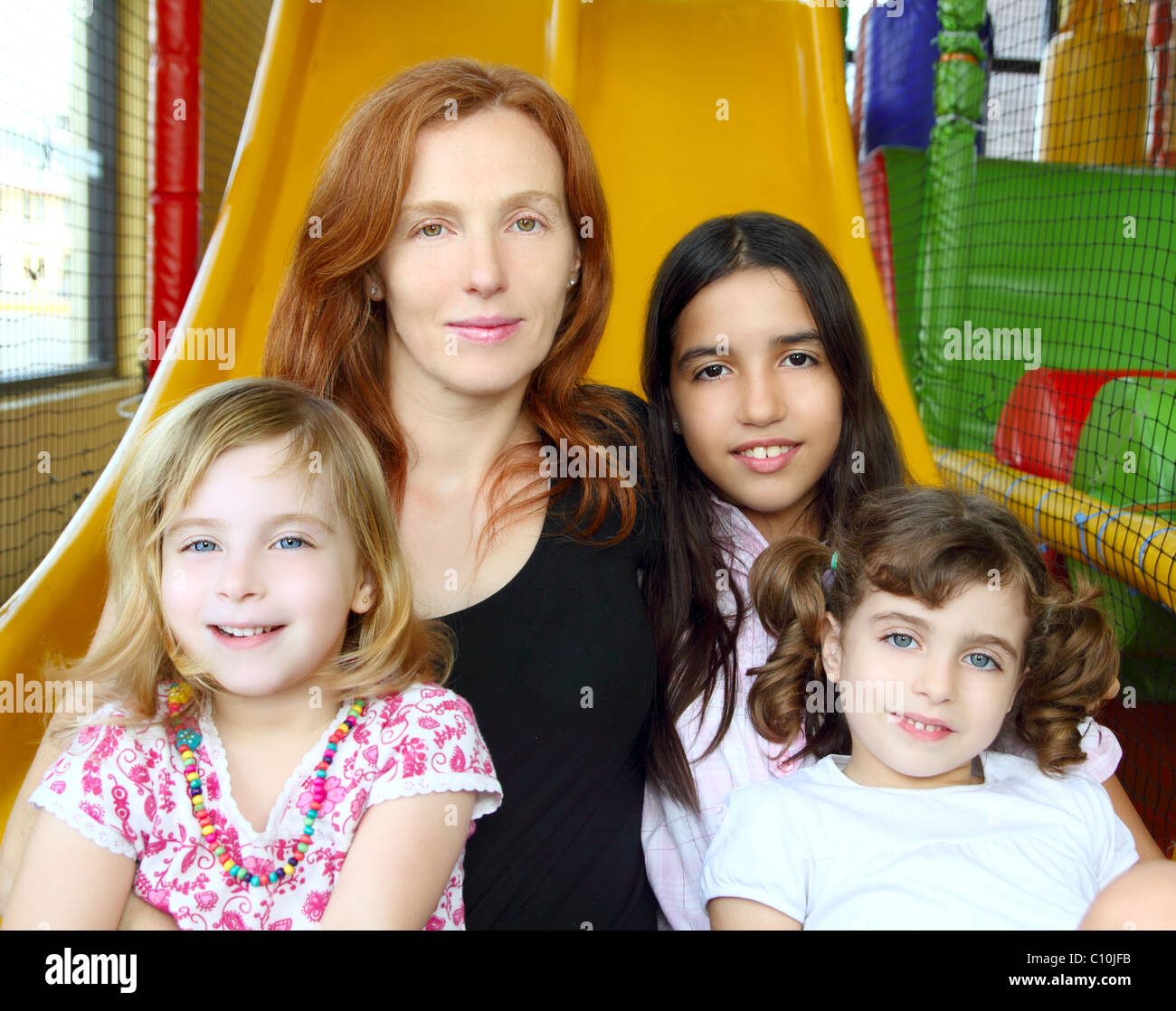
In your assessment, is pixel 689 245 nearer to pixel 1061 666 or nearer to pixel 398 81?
pixel 398 81

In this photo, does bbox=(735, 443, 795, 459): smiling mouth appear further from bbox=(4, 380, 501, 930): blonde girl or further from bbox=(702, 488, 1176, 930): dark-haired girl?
bbox=(4, 380, 501, 930): blonde girl

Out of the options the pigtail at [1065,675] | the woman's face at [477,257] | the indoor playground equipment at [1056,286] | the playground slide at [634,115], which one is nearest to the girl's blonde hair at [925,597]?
the pigtail at [1065,675]

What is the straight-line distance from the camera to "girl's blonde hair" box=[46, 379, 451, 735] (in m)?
1.07

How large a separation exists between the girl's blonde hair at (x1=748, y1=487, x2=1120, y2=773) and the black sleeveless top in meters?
0.17

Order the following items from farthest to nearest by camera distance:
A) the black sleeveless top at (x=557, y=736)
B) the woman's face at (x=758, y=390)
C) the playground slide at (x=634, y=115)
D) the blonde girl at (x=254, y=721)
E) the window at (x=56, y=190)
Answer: the window at (x=56, y=190) < the playground slide at (x=634, y=115) < the woman's face at (x=758, y=390) < the black sleeveless top at (x=557, y=736) < the blonde girl at (x=254, y=721)

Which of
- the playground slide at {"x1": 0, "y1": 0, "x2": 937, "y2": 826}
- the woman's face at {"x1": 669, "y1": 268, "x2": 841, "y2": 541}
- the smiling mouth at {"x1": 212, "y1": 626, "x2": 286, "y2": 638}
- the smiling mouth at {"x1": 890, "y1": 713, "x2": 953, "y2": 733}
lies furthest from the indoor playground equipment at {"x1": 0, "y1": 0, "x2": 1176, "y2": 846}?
the smiling mouth at {"x1": 890, "y1": 713, "x2": 953, "y2": 733}

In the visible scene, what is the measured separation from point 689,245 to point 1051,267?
2432 millimetres

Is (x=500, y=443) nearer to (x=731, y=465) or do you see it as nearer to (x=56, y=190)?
(x=731, y=465)

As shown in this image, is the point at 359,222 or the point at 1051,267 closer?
the point at 359,222

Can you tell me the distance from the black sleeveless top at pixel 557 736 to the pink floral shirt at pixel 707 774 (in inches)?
1.1

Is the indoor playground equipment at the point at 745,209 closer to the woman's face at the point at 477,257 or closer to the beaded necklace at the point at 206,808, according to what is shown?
the beaded necklace at the point at 206,808

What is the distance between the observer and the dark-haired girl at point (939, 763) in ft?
3.66

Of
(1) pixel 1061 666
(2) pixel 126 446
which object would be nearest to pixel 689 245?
(1) pixel 1061 666
